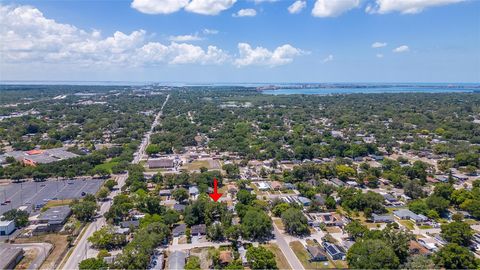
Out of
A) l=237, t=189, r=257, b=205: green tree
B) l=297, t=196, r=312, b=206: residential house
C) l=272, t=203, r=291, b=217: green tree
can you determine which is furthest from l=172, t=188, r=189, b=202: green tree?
l=297, t=196, r=312, b=206: residential house

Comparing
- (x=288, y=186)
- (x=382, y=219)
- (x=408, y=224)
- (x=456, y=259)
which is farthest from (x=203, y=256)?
(x=408, y=224)

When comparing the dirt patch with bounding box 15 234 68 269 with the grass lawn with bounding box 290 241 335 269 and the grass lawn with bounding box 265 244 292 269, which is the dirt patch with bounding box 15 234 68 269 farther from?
the grass lawn with bounding box 290 241 335 269

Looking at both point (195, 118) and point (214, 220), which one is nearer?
point (214, 220)

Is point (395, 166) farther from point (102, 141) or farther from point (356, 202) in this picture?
point (102, 141)

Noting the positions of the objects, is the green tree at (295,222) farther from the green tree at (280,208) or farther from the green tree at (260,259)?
the green tree at (260,259)

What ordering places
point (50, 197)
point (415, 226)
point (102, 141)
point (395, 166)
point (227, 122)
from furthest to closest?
point (227, 122), point (102, 141), point (395, 166), point (50, 197), point (415, 226)

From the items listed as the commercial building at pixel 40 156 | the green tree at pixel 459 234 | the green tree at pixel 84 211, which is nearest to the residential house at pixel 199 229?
the green tree at pixel 84 211

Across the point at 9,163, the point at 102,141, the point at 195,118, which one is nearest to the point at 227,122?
the point at 195,118

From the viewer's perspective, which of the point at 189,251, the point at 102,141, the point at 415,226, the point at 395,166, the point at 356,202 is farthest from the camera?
the point at 102,141
